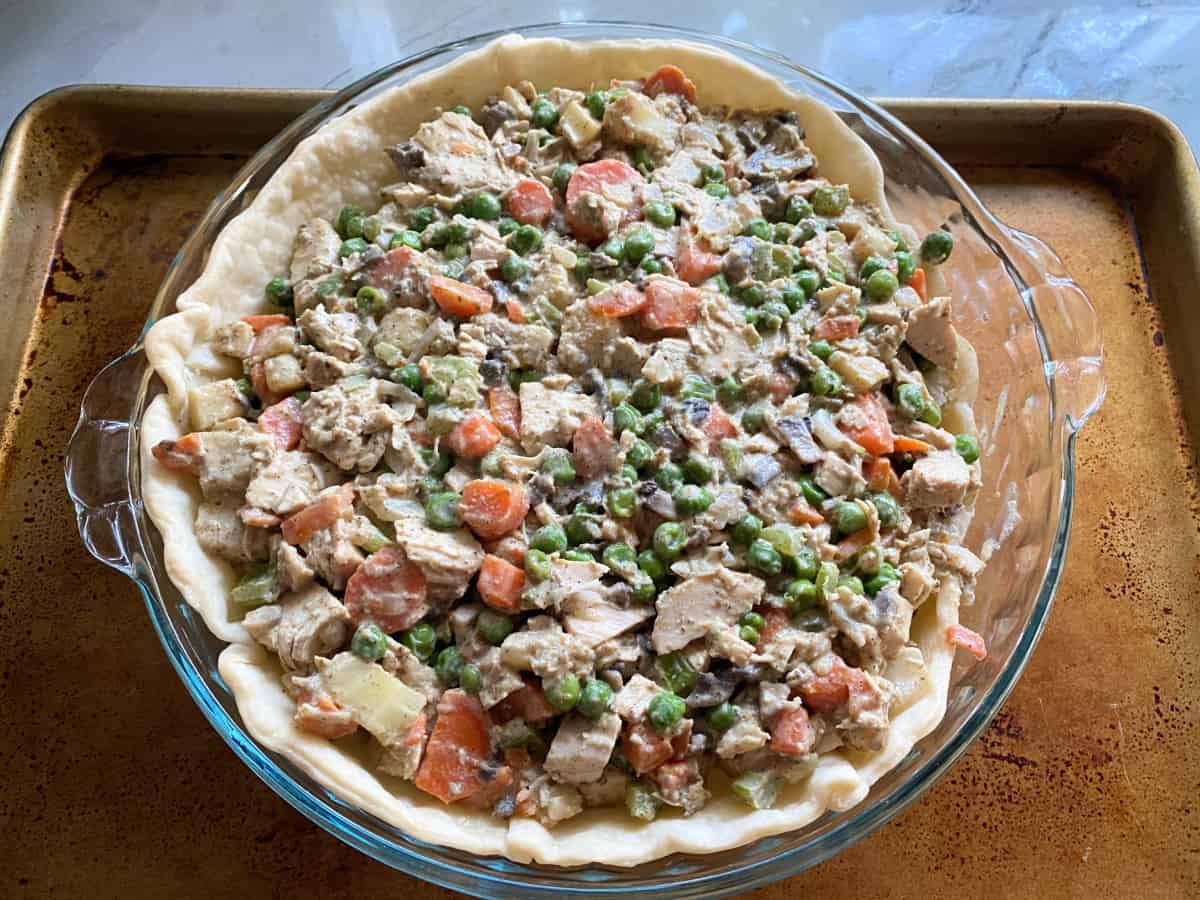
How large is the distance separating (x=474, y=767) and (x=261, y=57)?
11.2ft

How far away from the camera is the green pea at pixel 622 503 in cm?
270

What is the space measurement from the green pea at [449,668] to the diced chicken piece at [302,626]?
0.78 ft

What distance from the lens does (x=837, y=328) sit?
3041mm

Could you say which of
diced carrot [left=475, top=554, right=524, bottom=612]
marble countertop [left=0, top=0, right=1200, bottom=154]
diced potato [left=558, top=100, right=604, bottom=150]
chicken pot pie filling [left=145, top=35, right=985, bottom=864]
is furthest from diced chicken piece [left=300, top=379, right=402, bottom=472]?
marble countertop [left=0, top=0, right=1200, bottom=154]

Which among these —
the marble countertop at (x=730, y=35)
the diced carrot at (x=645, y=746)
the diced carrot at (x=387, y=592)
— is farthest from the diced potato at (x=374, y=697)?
the marble countertop at (x=730, y=35)

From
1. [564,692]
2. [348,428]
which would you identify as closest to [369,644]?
[564,692]

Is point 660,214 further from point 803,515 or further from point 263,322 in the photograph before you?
point 263,322

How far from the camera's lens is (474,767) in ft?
8.23

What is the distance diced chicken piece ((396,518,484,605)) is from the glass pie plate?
0.55 meters

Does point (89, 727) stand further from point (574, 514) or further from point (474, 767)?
point (574, 514)

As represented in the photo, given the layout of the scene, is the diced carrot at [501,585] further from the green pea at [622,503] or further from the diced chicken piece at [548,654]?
the green pea at [622,503]

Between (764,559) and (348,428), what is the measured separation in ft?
3.64

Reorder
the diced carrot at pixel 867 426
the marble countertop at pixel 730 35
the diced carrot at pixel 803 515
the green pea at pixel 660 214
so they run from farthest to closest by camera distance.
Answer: the marble countertop at pixel 730 35 < the green pea at pixel 660 214 < the diced carrot at pixel 867 426 < the diced carrot at pixel 803 515

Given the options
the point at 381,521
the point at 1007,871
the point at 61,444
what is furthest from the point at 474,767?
the point at 61,444
